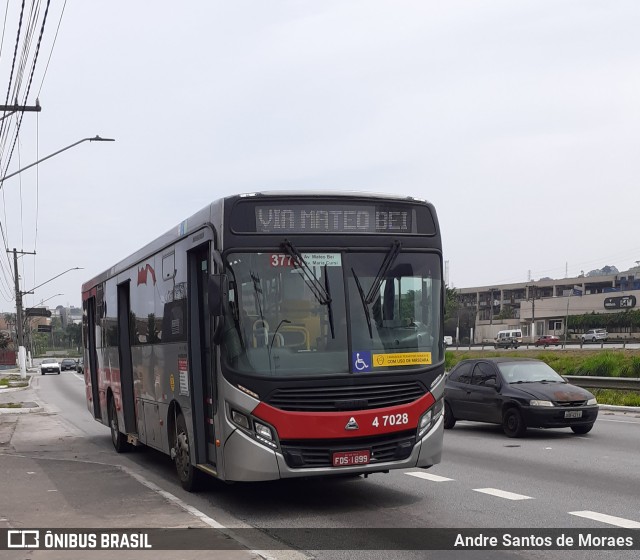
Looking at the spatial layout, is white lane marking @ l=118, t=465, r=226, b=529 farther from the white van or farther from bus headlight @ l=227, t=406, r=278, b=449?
the white van

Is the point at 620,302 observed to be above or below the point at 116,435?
above

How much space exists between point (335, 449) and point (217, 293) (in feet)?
6.39

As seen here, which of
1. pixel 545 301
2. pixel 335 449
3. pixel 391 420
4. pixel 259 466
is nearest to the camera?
pixel 259 466

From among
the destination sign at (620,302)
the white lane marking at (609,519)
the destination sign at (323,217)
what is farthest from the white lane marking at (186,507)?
the destination sign at (620,302)

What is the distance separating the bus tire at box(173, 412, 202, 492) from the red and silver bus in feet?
1.00

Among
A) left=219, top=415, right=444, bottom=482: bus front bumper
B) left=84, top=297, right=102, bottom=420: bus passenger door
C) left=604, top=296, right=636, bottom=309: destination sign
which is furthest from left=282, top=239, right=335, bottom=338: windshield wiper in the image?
left=604, top=296, right=636, bottom=309: destination sign

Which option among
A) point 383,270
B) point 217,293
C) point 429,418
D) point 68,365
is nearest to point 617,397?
point 429,418

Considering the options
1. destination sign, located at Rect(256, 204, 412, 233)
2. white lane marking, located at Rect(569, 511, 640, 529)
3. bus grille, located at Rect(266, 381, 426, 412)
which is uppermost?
destination sign, located at Rect(256, 204, 412, 233)

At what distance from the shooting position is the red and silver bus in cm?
880

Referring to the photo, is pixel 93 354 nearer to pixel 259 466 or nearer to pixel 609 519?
pixel 259 466

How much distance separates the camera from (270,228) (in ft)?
30.4

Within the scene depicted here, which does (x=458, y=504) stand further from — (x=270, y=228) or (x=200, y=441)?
(x=270, y=228)

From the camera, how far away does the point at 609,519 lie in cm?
855

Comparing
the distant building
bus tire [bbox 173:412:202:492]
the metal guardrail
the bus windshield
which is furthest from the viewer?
the distant building
